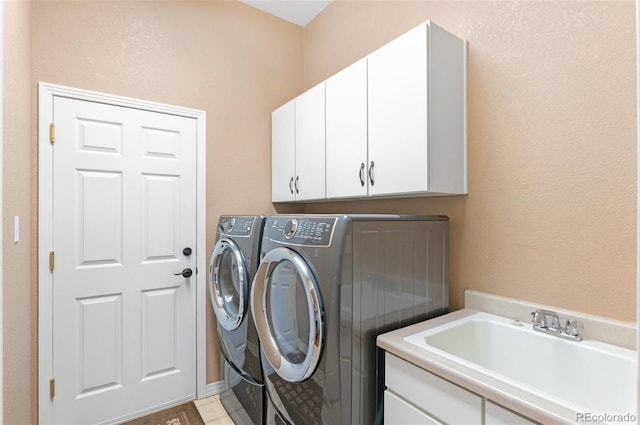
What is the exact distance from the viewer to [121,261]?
205 cm

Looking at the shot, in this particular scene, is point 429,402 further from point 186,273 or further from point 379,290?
point 186,273

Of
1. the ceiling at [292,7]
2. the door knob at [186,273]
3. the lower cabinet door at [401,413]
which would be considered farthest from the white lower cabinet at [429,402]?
the ceiling at [292,7]

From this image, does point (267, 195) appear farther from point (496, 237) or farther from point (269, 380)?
point (496, 237)

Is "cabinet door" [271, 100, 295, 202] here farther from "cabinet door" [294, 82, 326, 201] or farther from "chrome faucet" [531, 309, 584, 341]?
"chrome faucet" [531, 309, 584, 341]

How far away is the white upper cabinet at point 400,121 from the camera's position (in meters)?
1.44

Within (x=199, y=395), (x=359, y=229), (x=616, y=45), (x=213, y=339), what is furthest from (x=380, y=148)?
(x=199, y=395)

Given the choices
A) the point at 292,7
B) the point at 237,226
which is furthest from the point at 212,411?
the point at 292,7

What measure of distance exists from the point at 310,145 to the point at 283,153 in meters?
0.39

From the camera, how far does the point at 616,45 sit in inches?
45.4

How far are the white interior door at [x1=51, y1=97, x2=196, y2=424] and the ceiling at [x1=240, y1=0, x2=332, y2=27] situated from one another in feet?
3.80

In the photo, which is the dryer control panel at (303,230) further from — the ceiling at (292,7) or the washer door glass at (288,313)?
the ceiling at (292,7)

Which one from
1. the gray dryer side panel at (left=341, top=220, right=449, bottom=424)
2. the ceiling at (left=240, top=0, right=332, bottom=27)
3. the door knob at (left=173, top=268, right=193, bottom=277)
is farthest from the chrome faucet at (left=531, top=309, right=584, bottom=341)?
the ceiling at (left=240, top=0, right=332, bottom=27)

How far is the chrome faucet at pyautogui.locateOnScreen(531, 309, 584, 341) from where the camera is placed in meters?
1.21

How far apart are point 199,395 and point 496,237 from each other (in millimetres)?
2224
